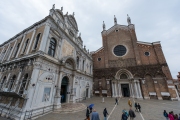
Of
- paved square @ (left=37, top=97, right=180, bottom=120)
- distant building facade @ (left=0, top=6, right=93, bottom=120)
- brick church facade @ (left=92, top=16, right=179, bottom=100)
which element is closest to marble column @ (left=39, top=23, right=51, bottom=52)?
distant building facade @ (left=0, top=6, right=93, bottom=120)

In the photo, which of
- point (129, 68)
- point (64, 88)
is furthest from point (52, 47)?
point (129, 68)

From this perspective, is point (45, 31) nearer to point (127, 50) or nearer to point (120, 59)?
point (120, 59)

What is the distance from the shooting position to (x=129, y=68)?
19.1m

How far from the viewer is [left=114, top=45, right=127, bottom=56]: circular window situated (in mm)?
21217

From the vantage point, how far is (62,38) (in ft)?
37.0

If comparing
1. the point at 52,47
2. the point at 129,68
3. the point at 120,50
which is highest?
the point at 120,50

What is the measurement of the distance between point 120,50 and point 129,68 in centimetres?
543

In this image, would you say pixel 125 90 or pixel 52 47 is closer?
pixel 52 47

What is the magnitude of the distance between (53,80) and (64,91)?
12.3ft

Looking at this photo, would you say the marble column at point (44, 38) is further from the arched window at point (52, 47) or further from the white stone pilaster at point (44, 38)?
the arched window at point (52, 47)

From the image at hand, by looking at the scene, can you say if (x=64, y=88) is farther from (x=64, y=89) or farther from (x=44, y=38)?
(x=44, y=38)

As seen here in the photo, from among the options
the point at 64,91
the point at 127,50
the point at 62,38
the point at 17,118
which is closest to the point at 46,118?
the point at 17,118

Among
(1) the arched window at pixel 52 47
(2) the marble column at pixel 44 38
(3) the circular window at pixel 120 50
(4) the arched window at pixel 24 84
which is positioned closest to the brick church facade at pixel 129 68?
(3) the circular window at pixel 120 50

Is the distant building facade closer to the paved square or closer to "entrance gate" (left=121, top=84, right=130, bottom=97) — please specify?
the paved square
